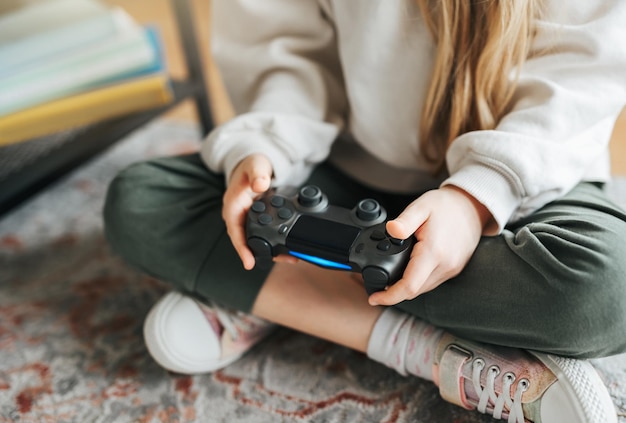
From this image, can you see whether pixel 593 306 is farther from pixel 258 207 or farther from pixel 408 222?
pixel 258 207

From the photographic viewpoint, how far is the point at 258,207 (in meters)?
0.54

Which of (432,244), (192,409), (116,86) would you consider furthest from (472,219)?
(116,86)

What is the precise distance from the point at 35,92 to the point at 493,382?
0.68 meters

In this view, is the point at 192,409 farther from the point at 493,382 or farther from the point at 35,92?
the point at 35,92

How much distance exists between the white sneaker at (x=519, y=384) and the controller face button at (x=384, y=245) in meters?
0.13

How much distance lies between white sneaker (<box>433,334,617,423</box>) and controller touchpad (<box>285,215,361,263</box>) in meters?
0.13

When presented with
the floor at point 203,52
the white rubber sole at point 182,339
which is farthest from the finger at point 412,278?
the floor at point 203,52

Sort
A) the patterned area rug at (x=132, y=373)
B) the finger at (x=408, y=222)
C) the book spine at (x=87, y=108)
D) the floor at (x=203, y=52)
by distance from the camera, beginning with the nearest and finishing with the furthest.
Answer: the finger at (x=408, y=222)
the patterned area rug at (x=132, y=373)
the book spine at (x=87, y=108)
the floor at (x=203, y=52)

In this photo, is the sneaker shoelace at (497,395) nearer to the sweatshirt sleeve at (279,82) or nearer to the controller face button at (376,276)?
the controller face button at (376,276)

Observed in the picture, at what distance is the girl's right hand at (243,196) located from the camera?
548mm

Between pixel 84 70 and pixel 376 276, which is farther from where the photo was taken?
pixel 84 70

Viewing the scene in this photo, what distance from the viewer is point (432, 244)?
1.61 ft

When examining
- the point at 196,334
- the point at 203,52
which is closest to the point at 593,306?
the point at 196,334

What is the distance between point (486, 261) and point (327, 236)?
0.44ft
